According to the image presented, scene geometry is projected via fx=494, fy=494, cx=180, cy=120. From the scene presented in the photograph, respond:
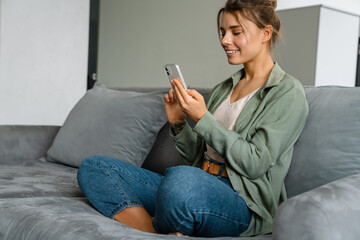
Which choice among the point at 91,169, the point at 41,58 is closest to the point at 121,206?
the point at 91,169

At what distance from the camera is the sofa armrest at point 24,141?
2.44 metres

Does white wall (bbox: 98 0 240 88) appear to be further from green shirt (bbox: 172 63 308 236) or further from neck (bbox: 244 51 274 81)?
green shirt (bbox: 172 63 308 236)

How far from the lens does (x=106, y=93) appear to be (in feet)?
7.87

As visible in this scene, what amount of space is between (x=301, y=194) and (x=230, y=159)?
43 cm

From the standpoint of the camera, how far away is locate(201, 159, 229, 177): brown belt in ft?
4.72

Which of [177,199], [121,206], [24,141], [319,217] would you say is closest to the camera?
[319,217]

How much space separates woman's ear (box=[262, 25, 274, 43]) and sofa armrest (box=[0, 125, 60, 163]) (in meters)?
1.44

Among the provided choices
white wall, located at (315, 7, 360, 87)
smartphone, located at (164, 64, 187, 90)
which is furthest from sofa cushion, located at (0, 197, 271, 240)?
white wall, located at (315, 7, 360, 87)

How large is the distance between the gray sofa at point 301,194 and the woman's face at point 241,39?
238mm

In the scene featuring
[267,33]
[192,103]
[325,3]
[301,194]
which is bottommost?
[301,194]

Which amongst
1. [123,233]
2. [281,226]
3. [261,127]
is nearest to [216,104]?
[261,127]

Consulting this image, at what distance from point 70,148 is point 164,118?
491mm

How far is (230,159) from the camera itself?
4.35 ft

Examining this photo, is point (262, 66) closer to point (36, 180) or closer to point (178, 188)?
point (178, 188)
